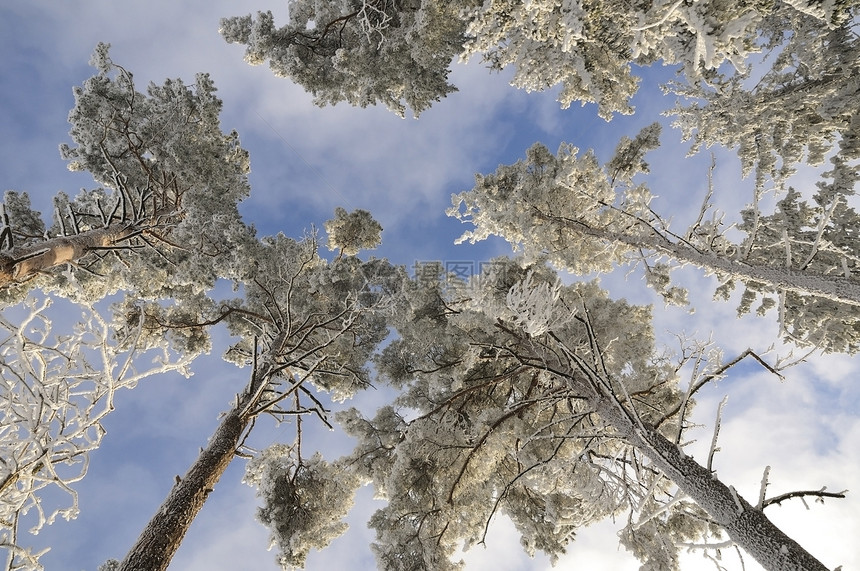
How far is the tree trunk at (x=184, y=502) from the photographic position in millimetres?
3646

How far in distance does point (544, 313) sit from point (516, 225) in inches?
224

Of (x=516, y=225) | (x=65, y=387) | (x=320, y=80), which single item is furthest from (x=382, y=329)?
(x=65, y=387)

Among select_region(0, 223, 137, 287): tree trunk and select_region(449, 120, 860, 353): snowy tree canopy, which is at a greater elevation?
select_region(449, 120, 860, 353): snowy tree canopy

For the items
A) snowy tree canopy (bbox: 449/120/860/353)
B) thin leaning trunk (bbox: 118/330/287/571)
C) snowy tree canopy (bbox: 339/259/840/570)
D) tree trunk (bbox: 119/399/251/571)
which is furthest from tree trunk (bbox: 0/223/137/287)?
snowy tree canopy (bbox: 449/120/860/353)

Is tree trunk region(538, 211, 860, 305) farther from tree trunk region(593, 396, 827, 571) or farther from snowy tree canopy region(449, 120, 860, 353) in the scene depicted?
tree trunk region(593, 396, 827, 571)

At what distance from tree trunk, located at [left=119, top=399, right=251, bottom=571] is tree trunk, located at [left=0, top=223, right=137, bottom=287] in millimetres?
2431

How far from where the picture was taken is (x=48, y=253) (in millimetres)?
3723

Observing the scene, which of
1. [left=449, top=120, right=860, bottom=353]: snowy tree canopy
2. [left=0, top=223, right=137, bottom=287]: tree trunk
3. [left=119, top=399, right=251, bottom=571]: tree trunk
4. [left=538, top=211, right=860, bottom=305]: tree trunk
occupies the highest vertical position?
[left=449, top=120, right=860, bottom=353]: snowy tree canopy

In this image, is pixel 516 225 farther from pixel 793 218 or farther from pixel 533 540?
pixel 533 540

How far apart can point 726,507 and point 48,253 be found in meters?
6.72

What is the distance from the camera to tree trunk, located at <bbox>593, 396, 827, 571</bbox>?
131 inches

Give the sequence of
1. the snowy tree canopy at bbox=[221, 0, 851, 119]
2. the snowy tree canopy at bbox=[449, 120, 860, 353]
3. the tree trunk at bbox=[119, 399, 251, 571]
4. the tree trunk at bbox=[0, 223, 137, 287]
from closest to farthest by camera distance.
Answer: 1. the tree trunk at bbox=[0, 223, 137, 287]
2. the tree trunk at bbox=[119, 399, 251, 571]
3. the snowy tree canopy at bbox=[221, 0, 851, 119]
4. the snowy tree canopy at bbox=[449, 120, 860, 353]

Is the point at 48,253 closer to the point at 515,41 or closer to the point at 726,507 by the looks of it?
the point at 726,507

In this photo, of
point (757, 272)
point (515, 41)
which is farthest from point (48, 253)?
point (757, 272)
